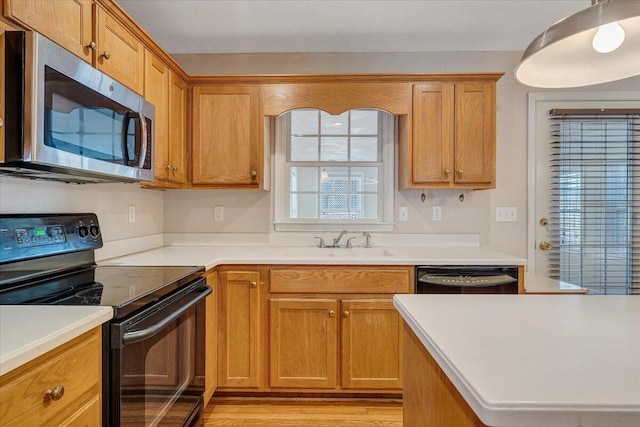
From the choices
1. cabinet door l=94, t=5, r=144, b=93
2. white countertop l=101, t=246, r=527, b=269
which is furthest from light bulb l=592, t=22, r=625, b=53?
cabinet door l=94, t=5, r=144, b=93

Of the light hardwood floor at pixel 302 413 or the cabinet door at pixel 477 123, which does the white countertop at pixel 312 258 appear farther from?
the light hardwood floor at pixel 302 413

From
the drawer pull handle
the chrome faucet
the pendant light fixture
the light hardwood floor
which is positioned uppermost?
the pendant light fixture

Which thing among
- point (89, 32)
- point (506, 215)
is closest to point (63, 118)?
point (89, 32)

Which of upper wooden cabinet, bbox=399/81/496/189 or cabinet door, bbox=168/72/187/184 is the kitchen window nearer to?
upper wooden cabinet, bbox=399/81/496/189

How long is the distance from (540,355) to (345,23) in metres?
2.39

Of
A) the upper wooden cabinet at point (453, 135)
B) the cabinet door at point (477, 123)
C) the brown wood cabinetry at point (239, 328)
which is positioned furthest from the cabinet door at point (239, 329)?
the cabinet door at point (477, 123)

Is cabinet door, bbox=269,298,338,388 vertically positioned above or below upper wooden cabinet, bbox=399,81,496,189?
below

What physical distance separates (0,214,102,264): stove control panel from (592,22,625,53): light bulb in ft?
6.39

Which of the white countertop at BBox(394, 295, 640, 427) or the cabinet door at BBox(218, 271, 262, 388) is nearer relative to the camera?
the white countertop at BBox(394, 295, 640, 427)

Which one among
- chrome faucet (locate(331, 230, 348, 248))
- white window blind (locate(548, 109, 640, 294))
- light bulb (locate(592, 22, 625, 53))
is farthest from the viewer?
white window blind (locate(548, 109, 640, 294))

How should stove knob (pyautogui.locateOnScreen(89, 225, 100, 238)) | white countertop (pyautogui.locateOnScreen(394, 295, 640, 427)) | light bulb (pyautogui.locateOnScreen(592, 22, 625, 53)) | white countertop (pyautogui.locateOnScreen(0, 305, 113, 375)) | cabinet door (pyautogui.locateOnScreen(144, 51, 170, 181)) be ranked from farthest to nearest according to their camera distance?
1. cabinet door (pyautogui.locateOnScreen(144, 51, 170, 181))
2. stove knob (pyautogui.locateOnScreen(89, 225, 100, 238))
3. light bulb (pyautogui.locateOnScreen(592, 22, 625, 53))
4. white countertop (pyautogui.locateOnScreen(0, 305, 113, 375))
5. white countertop (pyautogui.locateOnScreen(394, 295, 640, 427))

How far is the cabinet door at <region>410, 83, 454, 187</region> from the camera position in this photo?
251 cm

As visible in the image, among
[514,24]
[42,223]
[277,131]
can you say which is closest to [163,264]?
[42,223]

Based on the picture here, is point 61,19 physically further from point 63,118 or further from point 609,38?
point 609,38
